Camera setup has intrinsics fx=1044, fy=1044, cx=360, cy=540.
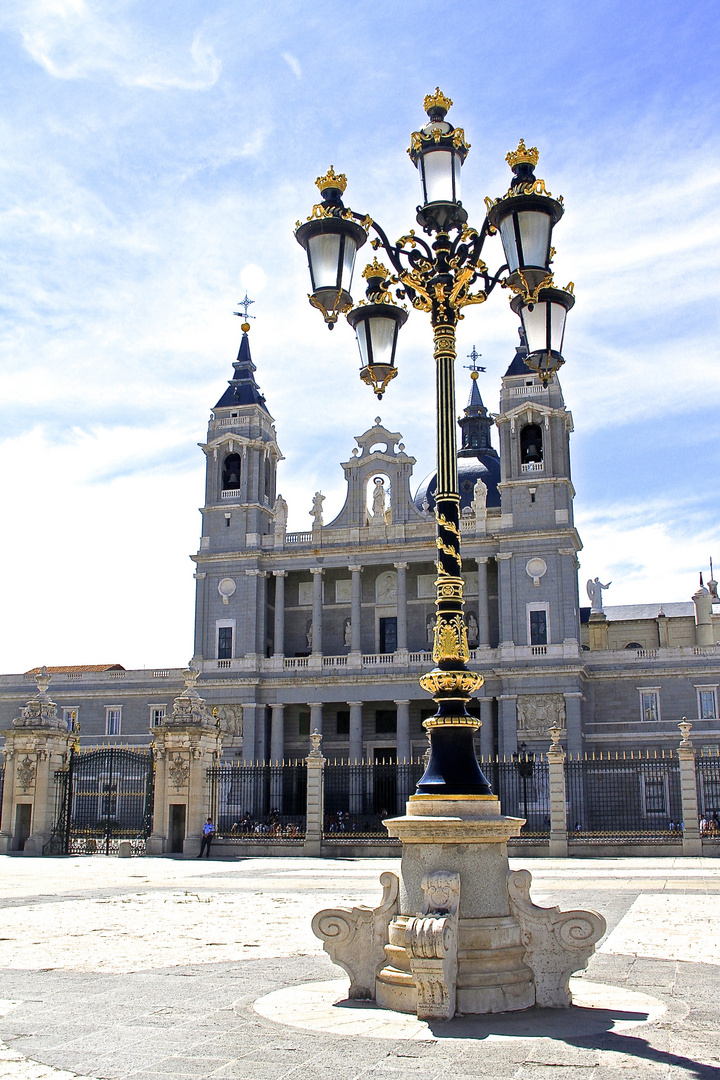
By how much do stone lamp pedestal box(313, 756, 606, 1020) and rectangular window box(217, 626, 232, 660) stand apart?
47191 millimetres

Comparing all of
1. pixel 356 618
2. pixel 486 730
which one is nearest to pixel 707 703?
pixel 486 730

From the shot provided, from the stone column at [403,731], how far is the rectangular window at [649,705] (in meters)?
11.3

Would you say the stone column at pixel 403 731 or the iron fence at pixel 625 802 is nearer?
the iron fence at pixel 625 802

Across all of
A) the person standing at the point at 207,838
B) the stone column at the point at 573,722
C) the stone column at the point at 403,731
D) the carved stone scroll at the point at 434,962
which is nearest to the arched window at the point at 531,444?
the stone column at the point at 573,722

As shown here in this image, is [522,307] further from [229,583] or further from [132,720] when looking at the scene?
[132,720]

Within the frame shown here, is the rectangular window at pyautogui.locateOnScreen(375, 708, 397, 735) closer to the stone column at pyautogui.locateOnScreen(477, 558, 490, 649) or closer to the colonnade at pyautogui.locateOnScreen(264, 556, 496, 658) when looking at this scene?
the colonnade at pyautogui.locateOnScreen(264, 556, 496, 658)

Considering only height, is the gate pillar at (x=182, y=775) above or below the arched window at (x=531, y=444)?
below

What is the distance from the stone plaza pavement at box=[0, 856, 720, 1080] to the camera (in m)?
5.55

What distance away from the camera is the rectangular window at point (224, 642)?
178ft

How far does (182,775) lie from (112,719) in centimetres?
3089

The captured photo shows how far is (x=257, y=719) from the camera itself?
52.6 metres

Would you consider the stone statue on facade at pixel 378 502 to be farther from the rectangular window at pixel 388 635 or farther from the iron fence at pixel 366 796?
the iron fence at pixel 366 796

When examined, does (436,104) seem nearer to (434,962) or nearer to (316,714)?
(434,962)

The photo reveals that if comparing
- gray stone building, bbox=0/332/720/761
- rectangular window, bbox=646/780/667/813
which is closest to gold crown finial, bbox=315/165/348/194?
rectangular window, bbox=646/780/667/813
